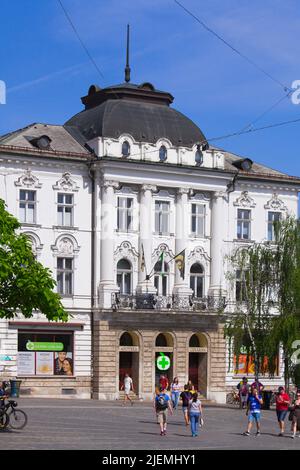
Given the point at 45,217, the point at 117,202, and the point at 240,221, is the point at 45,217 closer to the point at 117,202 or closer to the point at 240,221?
the point at 117,202

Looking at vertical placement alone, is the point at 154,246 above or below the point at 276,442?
above

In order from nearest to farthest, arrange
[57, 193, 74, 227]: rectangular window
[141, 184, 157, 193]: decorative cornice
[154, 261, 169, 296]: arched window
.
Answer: [57, 193, 74, 227]: rectangular window, [141, 184, 157, 193]: decorative cornice, [154, 261, 169, 296]: arched window

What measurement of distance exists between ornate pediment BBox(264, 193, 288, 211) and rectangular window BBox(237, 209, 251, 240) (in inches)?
56.2

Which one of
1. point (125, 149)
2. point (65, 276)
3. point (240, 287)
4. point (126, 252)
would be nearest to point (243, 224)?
point (240, 287)

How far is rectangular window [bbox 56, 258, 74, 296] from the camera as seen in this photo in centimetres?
6900

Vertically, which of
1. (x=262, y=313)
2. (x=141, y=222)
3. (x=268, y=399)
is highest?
(x=141, y=222)

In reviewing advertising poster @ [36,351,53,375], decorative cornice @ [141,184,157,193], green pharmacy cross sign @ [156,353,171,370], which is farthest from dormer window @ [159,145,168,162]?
advertising poster @ [36,351,53,375]

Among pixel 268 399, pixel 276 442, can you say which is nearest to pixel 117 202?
pixel 268 399

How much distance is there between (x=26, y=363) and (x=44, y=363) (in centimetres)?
111

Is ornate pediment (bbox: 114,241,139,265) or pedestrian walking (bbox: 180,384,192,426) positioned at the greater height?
ornate pediment (bbox: 114,241,139,265)

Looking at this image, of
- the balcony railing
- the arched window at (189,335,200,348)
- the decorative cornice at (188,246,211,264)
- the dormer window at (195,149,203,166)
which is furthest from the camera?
the decorative cornice at (188,246,211,264)

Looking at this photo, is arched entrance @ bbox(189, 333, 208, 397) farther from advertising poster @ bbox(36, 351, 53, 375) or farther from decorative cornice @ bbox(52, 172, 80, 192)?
decorative cornice @ bbox(52, 172, 80, 192)

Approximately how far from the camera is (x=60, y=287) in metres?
69.0
